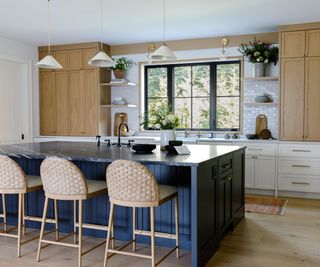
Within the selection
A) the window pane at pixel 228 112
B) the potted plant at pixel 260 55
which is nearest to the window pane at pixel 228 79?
the window pane at pixel 228 112

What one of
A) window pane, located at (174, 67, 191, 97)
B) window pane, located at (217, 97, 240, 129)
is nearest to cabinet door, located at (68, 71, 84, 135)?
window pane, located at (174, 67, 191, 97)

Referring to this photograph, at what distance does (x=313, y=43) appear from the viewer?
553 centimetres

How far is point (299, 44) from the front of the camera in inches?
220

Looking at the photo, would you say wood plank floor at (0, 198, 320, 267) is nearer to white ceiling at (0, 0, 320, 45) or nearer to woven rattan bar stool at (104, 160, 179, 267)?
woven rattan bar stool at (104, 160, 179, 267)

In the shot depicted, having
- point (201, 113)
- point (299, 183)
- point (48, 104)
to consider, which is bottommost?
point (299, 183)

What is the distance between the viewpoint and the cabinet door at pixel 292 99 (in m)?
5.62

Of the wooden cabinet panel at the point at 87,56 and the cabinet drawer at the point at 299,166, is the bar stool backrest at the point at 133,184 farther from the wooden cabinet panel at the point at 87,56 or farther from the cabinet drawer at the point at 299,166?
the wooden cabinet panel at the point at 87,56

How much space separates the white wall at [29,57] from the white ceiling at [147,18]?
0.21 metres

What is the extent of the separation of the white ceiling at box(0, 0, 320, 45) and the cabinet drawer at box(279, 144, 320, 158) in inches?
71.4

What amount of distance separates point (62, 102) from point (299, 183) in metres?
4.44

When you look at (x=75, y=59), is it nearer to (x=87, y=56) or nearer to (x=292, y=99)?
(x=87, y=56)

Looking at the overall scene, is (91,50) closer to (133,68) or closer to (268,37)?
(133,68)

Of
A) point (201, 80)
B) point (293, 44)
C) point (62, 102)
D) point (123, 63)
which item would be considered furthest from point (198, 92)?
point (62, 102)

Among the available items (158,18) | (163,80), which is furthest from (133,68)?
(158,18)
